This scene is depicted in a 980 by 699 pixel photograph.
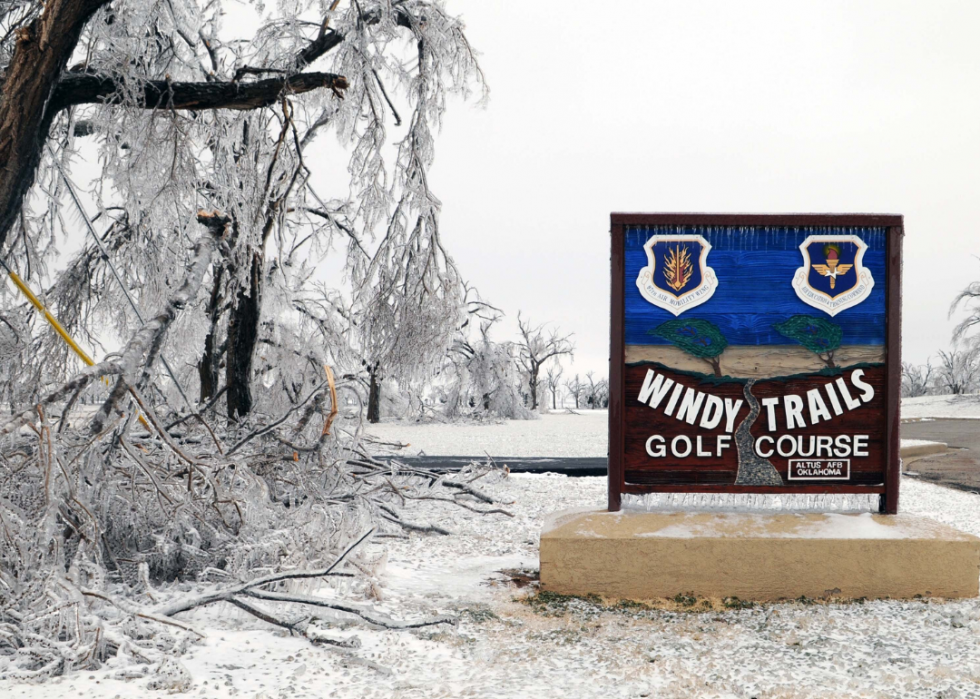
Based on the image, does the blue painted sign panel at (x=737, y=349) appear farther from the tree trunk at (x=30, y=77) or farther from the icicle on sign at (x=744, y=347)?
the tree trunk at (x=30, y=77)

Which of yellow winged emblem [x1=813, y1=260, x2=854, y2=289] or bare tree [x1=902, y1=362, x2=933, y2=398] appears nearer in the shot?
yellow winged emblem [x1=813, y1=260, x2=854, y2=289]

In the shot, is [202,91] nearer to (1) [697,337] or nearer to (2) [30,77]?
(2) [30,77]

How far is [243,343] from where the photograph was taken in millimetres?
10602

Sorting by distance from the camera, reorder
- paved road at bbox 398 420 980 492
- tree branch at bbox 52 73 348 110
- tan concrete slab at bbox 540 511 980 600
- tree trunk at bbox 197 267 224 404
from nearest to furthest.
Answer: tan concrete slab at bbox 540 511 980 600
tree branch at bbox 52 73 348 110
paved road at bbox 398 420 980 492
tree trunk at bbox 197 267 224 404

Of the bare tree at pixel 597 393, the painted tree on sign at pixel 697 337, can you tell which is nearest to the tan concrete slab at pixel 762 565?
the painted tree on sign at pixel 697 337

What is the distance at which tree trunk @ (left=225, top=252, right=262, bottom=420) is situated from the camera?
34.5 ft

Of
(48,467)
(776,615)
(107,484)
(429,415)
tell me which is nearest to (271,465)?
(107,484)

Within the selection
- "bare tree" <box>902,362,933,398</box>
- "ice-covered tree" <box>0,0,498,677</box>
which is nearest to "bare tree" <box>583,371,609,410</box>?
"bare tree" <box>902,362,933,398</box>

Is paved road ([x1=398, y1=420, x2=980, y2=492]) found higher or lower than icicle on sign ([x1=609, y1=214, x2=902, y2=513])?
lower

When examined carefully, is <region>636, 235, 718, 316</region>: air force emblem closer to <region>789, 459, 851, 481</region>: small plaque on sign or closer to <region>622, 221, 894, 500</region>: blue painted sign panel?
<region>622, 221, 894, 500</region>: blue painted sign panel

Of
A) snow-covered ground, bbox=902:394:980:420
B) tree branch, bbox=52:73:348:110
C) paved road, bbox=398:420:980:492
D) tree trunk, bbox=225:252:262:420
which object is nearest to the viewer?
tree branch, bbox=52:73:348:110

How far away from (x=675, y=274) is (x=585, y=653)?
8.07 feet

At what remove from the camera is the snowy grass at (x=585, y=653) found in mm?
3301

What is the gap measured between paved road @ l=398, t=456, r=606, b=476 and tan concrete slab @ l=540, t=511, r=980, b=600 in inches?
239
